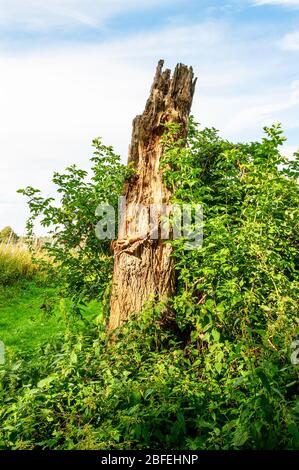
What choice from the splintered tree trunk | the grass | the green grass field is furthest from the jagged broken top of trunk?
the grass

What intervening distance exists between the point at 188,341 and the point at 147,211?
158 cm

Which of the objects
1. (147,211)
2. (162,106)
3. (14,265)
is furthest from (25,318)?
(162,106)

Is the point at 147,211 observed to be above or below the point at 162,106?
below

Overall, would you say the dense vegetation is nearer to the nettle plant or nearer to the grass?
the nettle plant

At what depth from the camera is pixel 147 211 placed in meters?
5.57

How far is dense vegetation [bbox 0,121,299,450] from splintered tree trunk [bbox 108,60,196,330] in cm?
19

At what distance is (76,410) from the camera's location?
4.01 meters

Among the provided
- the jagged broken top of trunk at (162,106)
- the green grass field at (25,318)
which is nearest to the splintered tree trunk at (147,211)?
the jagged broken top of trunk at (162,106)

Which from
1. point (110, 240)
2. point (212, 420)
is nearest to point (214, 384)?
point (212, 420)

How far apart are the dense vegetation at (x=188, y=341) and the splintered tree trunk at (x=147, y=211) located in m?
0.19

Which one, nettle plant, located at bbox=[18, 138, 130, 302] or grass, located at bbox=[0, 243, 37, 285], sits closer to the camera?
nettle plant, located at bbox=[18, 138, 130, 302]

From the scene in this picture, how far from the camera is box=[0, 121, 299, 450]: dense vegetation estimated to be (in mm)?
3479

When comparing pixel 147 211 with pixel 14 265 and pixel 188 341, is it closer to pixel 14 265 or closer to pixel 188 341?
pixel 188 341

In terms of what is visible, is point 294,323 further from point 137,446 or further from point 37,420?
point 37,420
